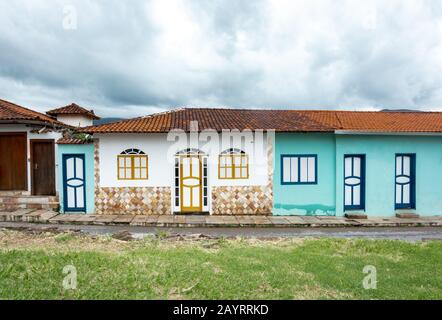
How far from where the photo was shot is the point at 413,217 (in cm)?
1173

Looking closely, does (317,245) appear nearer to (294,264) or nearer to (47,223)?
(294,264)

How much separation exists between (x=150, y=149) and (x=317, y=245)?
21.9 ft


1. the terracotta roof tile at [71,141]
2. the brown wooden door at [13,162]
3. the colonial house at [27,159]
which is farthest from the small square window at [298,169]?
the brown wooden door at [13,162]

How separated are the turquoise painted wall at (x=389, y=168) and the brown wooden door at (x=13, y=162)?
39.5 feet

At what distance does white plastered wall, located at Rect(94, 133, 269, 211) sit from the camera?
11438 mm

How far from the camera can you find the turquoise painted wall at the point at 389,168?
12.0 metres

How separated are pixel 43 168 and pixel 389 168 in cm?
1337

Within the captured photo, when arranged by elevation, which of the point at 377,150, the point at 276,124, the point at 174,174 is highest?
the point at 276,124

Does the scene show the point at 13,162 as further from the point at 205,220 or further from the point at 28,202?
the point at 205,220

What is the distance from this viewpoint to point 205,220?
1070 cm

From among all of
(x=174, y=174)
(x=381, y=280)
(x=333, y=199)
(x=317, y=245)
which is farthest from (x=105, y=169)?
(x=381, y=280)

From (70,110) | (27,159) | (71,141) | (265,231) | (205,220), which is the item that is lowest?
(265,231)

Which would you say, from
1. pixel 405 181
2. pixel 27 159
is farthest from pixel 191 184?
pixel 405 181

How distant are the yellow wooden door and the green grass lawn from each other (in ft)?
12.3
